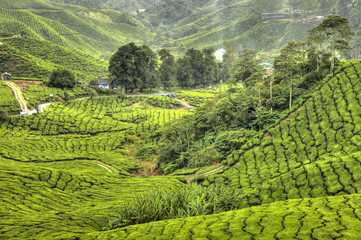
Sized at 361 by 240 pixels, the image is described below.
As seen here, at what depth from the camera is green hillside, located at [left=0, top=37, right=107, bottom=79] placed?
257ft

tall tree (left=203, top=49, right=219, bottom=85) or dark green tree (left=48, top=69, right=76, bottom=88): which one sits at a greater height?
tall tree (left=203, top=49, right=219, bottom=85)

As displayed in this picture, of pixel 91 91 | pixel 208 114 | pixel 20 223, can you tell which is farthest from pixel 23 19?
pixel 20 223

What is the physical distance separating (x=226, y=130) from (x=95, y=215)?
A: 980 inches

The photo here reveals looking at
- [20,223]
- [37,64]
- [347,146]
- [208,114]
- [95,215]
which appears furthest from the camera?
[37,64]

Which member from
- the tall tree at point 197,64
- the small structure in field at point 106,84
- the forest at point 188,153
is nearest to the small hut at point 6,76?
the forest at point 188,153

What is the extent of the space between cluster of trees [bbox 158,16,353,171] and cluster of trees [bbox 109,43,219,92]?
135 ft

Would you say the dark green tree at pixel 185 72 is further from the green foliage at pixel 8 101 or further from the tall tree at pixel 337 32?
the tall tree at pixel 337 32

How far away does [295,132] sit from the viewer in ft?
81.3

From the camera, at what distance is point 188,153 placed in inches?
1378

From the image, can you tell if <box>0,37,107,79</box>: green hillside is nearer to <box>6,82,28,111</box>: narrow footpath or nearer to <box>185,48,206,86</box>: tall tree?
<box>6,82,28,111</box>: narrow footpath

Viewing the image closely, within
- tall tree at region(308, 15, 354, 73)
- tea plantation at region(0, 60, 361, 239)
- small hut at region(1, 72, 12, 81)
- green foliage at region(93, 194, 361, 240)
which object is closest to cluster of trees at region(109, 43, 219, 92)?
small hut at region(1, 72, 12, 81)

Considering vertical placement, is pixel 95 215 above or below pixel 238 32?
below

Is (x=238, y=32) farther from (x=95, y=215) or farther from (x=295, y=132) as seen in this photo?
(x=95, y=215)

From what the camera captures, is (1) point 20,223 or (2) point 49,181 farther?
(2) point 49,181
